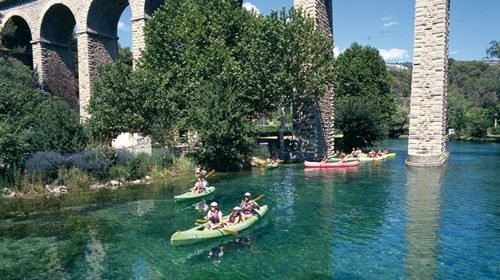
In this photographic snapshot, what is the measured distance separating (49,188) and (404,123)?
161ft

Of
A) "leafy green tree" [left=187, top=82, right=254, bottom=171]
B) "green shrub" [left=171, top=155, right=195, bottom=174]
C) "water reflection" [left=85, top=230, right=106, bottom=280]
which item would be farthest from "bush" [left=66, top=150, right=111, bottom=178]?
"water reflection" [left=85, top=230, right=106, bottom=280]

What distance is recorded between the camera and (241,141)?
19.6 m

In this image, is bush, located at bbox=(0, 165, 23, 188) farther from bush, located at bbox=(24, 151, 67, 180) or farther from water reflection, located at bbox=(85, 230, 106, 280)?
water reflection, located at bbox=(85, 230, 106, 280)

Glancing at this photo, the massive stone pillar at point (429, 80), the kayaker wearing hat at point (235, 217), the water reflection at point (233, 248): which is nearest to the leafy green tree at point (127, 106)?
the kayaker wearing hat at point (235, 217)

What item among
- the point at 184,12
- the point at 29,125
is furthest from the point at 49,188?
the point at 184,12

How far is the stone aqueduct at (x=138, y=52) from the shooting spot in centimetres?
1817

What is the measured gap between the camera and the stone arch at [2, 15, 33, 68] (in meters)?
29.8

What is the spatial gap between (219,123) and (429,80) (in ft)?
→ 38.2

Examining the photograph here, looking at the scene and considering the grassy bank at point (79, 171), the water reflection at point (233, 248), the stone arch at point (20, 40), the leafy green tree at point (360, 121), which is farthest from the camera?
the stone arch at point (20, 40)

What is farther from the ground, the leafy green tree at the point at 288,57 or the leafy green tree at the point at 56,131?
the leafy green tree at the point at 288,57

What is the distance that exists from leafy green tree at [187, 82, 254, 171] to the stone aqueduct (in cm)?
473

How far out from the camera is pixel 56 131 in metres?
15.7

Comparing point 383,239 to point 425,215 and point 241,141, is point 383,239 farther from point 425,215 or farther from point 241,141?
point 241,141

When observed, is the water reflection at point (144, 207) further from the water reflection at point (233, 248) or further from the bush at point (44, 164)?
the bush at point (44, 164)
